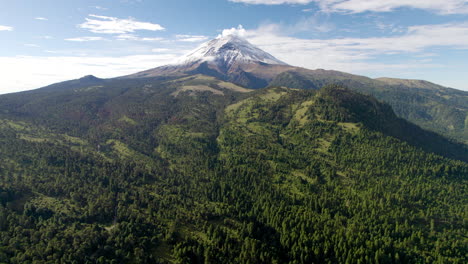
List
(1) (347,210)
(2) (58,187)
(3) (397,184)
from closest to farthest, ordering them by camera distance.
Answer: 1. (1) (347,210)
2. (2) (58,187)
3. (3) (397,184)

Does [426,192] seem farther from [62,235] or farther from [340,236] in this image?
[62,235]

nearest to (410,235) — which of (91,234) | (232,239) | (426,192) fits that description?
(426,192)

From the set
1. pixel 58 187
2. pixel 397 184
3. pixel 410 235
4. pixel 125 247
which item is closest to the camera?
pixel 125 247

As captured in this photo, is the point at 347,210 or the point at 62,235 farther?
the point at 347,210

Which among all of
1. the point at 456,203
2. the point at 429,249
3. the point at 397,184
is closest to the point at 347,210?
the point at 429,249

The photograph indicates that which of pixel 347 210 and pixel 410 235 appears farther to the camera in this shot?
pixel 347 210

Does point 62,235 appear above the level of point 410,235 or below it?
above

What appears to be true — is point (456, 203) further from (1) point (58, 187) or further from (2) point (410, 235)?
(1) point (58, 187)

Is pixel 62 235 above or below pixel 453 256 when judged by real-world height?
above

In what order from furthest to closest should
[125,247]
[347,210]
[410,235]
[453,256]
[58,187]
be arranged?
[58,187]
[347,210]
[410,235]
[453,256]
[125,247]
